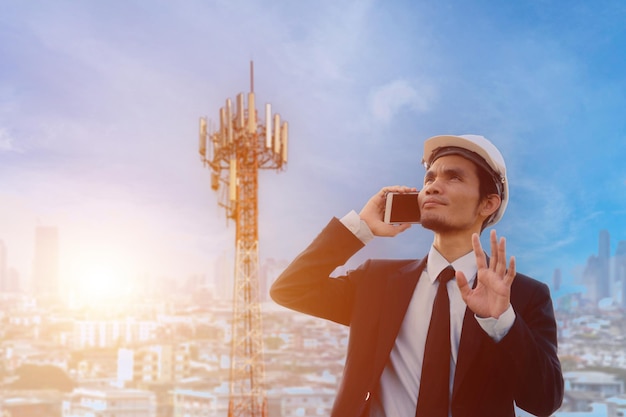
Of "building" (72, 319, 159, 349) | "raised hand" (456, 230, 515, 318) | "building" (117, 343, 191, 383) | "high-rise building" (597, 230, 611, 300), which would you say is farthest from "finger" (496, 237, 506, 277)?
"building" (72, 319, 159, 349)

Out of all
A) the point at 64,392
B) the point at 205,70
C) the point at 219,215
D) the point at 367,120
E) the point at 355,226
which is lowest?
the point at 64,392

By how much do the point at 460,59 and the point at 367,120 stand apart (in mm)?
943

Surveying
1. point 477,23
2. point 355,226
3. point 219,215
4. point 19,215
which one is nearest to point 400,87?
point 477,23

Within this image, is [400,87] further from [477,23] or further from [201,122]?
[201,122]

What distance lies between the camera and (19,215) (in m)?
6.09

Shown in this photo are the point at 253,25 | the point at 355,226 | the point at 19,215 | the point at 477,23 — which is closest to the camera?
the point at 355,226

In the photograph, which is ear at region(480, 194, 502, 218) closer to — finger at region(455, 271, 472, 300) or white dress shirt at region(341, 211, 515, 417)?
white dress shirt at region(341, 211, 515, 417)

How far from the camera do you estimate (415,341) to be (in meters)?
1.14

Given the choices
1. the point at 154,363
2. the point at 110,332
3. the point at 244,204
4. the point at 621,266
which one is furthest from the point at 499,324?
the point at 110,332

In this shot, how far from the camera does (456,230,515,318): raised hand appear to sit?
0.98 meters

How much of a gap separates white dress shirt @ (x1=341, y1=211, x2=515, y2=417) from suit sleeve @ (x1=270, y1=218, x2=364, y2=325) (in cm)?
13

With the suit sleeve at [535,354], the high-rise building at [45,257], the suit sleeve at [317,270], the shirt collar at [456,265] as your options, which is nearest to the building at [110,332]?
the high-rise building at [45,257]

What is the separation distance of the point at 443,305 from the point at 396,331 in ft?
0.28

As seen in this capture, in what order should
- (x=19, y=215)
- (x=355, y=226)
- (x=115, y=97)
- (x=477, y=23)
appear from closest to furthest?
1. (x=355, y=226)
2. (x=477, y=23)
3. (x=115, y=97)
4. (x=19, y=215)
